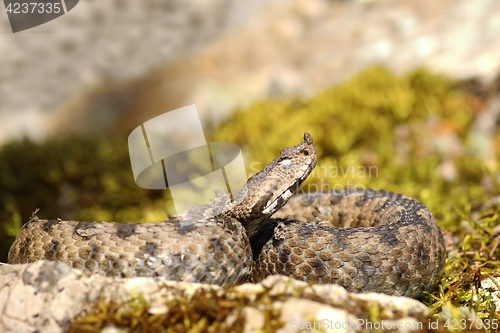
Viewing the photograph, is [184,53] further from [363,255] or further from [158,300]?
[158,300]

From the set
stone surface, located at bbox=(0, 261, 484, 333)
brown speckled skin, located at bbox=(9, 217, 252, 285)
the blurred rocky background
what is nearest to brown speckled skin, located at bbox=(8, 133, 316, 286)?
brown speckled skin, located at bbox=(9, 217, 252, 285)

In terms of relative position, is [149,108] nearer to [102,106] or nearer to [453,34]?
[102,106]

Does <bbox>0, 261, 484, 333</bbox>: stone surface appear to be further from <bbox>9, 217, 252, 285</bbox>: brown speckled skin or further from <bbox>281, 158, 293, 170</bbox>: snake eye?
<bbox>281, 158, 293, 170</bbox>: snake eye

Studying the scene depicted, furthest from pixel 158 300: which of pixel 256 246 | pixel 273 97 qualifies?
pixel 273 97

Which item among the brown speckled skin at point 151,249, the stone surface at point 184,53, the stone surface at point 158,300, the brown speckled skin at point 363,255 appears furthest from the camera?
the stone surface at point 184,53

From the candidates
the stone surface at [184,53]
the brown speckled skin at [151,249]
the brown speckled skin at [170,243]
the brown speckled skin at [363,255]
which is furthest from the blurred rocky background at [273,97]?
the brown speckled skin at [151,249]

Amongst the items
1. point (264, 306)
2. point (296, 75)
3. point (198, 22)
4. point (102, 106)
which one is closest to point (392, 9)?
point (296, 75)

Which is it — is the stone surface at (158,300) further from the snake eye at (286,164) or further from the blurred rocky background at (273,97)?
the blurred rocky background at (273,97)
